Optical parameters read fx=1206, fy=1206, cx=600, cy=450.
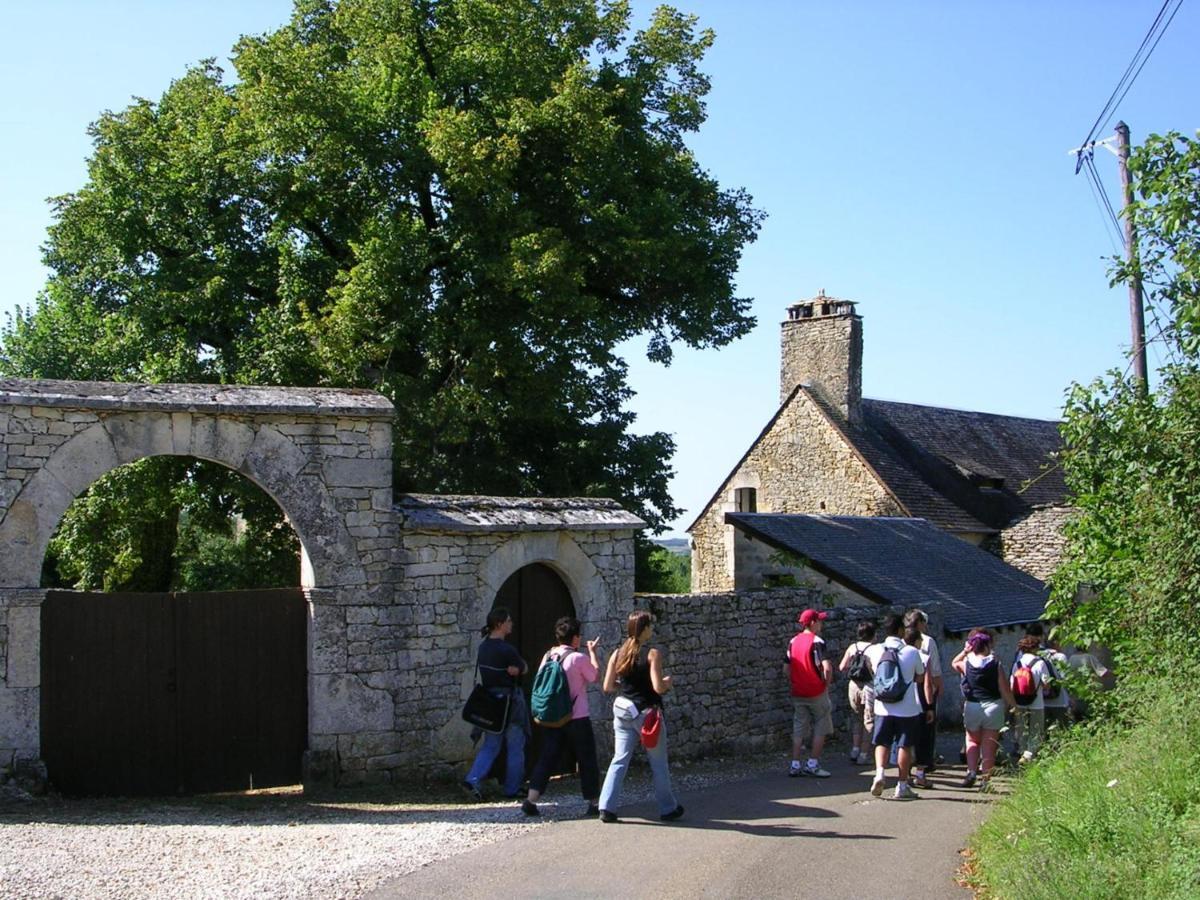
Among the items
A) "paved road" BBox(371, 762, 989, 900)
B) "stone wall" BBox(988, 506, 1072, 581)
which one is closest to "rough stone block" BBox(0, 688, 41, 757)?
"paved road" BBox(371, 762, 989, 900)

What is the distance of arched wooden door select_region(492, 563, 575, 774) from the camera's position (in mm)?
11664

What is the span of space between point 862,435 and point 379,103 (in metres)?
15.2

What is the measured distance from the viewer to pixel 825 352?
28984mm

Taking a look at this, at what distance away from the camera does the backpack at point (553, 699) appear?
9438mm

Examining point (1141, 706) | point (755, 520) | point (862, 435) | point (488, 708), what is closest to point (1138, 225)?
point (1141, 706)

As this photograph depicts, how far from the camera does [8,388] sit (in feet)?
31.4

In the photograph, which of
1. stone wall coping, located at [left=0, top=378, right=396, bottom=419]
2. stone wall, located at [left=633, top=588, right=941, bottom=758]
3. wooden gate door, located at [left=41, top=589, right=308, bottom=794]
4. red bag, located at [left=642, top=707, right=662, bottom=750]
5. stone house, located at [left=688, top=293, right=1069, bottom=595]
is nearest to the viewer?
red bag, located at [left=642, top=707, right=662, bottom=750]

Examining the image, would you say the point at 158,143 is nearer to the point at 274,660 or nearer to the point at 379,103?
the point at 379,103

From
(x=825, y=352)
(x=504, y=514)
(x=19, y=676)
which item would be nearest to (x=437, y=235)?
(x=504, y=514)

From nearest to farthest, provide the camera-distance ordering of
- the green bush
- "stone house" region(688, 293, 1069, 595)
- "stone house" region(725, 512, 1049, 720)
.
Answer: the green bush
"stone house" region(725, 512, 1049, 720)
"stone house" region(688, 293, 1069, 595)

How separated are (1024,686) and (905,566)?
923 centimetres

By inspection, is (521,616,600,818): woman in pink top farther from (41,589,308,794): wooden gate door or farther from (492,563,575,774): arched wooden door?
(41,589,308,794): wooden gate door

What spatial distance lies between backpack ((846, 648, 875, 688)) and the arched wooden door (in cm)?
290

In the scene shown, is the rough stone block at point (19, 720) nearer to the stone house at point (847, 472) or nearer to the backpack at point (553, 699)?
the backpack at point (553, 699)
